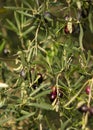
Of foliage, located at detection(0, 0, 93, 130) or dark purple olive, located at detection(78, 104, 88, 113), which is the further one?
foliage, located at detection(0, 0, 93, 130)

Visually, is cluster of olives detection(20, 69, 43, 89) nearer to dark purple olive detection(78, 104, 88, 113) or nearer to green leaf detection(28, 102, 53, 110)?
green leaf detection(28, 102, 53, 110)

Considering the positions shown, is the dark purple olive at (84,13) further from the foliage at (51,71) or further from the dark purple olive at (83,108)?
the dark purple olive at (83,108)

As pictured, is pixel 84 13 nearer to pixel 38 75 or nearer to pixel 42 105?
pixel 38 75

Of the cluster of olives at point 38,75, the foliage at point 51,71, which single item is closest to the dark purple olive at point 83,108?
the foliage at point 51,71

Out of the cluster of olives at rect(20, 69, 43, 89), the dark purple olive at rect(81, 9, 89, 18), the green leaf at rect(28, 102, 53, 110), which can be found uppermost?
the dark purple olive at rect(81, 9, 89, 18)

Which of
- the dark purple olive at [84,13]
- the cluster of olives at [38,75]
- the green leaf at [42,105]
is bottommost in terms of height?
the green leaf at [42,105]

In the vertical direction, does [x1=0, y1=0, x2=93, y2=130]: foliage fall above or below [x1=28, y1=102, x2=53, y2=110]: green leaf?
above

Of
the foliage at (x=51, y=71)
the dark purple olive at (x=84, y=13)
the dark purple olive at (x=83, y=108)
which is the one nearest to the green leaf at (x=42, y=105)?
the foliage at (x=51, y=71)

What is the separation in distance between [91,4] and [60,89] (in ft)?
1.26

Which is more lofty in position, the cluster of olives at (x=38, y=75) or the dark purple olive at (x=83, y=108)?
the cluster of olives at (x=38, y=75)

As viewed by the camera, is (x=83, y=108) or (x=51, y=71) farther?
(x=51, y=71)

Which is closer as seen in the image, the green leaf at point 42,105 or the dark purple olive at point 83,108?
the dark purple olive at point 83,108

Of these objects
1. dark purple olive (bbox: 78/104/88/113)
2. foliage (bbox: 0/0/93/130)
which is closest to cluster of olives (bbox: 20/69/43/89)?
foliage (bbox: 0/0/93/130)

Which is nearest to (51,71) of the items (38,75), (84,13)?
(38,75)
